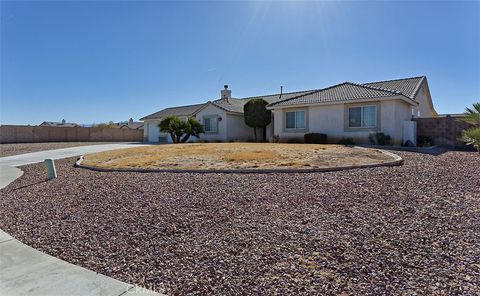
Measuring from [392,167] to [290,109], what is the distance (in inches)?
487

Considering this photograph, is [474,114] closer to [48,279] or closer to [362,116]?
[362,116]

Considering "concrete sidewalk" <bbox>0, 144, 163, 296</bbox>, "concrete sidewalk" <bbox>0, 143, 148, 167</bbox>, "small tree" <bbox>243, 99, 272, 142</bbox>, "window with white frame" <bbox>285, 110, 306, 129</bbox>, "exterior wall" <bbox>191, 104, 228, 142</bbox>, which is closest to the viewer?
"concrete sidewalk" <bbox>0, 144, 163, 296</bbox>

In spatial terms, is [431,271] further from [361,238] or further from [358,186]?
[358,186]

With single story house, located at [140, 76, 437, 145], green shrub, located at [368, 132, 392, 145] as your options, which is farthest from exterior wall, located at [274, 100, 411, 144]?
green shrub, located at [368, 132, 392, 145]

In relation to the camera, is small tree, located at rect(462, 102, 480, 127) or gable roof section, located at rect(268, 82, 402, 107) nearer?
small tree, located at rect(462, 102, 480, 127)

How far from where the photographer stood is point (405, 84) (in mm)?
20703

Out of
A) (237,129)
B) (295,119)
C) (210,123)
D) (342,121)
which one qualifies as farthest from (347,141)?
(210,123)

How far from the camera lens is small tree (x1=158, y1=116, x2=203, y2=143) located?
2366 centimetres

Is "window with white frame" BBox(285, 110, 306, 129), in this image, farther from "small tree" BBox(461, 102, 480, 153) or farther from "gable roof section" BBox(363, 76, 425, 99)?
"small tree" BBox(461, 102, 480, 153)

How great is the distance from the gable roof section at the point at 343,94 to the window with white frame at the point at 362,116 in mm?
763

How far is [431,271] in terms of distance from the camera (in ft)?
10.3

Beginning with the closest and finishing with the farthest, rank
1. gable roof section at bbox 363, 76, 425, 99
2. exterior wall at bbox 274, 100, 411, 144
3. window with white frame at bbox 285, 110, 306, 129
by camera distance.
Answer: exterior wall at bbox 274, 100, 411, 144, gable roof section at bbox 363, 76, 425, 99, window with white frame at bbox 285, 110, 306, 129

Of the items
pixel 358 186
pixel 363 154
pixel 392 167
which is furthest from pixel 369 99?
pixel 358 186

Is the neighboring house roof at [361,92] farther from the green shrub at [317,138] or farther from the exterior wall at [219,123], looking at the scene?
the exterior wall at [219,123]
